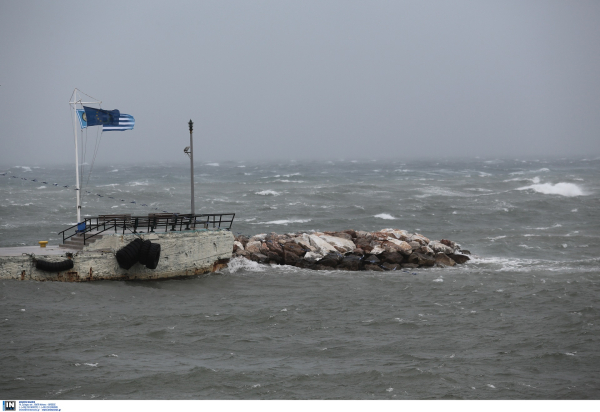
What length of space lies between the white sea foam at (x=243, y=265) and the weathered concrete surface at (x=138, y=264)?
810 millimetres

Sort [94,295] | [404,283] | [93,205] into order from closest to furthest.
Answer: [94,295] → [404,283] → [93,205]

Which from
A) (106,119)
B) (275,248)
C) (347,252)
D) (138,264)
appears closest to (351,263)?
(347,252)

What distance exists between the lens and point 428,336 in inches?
721

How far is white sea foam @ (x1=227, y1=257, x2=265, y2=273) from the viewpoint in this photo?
27.2 m

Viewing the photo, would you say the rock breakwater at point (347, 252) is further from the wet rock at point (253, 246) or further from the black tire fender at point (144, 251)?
the black tire fender at point (144, 251)

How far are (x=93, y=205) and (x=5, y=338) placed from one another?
38.7 metres

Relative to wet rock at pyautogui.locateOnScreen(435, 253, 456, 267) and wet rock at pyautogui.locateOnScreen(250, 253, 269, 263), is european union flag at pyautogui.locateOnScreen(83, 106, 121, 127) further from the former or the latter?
wet rock at pyautogui.locateOnScreen(435, 253, 456, 267)

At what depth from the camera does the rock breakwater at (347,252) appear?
28.2 metres

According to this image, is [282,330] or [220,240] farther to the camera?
[220,240]

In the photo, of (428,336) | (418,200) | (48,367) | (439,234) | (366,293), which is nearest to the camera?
(48,367)

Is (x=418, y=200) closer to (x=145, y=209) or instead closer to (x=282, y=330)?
(x=145, y=209)

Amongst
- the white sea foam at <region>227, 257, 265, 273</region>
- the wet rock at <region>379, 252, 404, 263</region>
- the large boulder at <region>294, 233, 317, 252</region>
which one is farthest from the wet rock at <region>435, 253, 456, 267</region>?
the white sea foam at <region>227, 257, 265, 273</region>

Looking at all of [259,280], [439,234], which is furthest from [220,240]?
[439,234]
